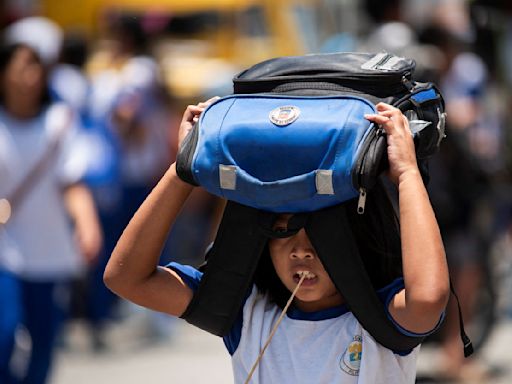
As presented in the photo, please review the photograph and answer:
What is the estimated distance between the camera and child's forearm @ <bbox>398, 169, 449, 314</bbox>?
10.6ft

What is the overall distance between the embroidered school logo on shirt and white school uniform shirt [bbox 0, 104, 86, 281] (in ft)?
10.6

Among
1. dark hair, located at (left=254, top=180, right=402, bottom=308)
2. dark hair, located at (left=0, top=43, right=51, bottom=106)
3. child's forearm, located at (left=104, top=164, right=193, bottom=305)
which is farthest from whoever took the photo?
dark hair, located at (left=0, top=43, right=51, bottom=106)

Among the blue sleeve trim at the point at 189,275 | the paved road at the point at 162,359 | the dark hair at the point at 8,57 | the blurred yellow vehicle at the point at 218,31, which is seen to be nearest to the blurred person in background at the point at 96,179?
the paved road at the point at 162,359

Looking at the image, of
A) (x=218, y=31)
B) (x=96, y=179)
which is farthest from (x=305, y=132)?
(x=218, y=31)

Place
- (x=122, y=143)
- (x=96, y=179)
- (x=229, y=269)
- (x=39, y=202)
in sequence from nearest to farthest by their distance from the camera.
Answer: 1. (x=229, y=269)
2. (x=39, y=202)
3. (x=96, y=179)
4. (x=122, y=143)

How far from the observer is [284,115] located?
10.9 ft

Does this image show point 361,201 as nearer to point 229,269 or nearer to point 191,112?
point 229,269

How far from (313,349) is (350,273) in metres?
0.24

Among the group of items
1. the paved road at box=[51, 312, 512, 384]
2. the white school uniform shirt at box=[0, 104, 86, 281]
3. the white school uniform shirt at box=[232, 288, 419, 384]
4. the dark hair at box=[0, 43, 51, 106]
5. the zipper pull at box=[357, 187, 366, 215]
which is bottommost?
the paved road at box=[51, 312, 512, 384]

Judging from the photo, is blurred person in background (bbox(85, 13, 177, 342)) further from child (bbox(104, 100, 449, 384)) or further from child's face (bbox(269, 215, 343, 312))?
child's face (bbox(269, 215, 343, 312))

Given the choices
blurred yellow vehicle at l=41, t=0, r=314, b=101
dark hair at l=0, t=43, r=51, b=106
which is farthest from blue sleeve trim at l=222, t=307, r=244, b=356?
blurred yellow vehicle at l=41, t=0, r=314, b=101

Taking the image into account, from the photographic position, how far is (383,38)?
301 inches

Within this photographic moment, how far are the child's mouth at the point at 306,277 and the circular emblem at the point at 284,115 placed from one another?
41cm

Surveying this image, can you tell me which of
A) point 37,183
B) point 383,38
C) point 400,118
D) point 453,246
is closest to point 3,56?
point 37,183
